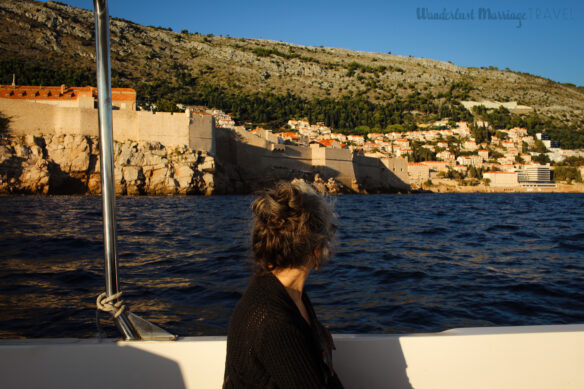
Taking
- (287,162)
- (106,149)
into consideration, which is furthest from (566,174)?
(106,149)

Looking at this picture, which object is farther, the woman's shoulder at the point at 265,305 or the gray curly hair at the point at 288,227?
the gray curly hair at the point at 288,227

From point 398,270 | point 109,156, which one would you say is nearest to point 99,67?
point 109,156

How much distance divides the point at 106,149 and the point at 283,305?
839 millimetres

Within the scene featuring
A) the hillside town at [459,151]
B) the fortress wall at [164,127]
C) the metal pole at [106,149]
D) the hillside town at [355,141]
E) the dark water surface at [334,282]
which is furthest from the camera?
the hillside town at [459,151]

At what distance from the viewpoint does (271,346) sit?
81 cm

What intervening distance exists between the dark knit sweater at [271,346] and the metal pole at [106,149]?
0.58 meters

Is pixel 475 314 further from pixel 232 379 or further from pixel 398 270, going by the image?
pixel 232 379

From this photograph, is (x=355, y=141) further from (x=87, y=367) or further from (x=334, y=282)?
(x=87, y=367)

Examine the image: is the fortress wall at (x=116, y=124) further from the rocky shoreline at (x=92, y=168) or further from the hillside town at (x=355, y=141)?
the rocky shoreline at (x=92, y=168)

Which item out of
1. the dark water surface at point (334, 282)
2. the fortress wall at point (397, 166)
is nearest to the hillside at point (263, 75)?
the fortress wall at point (397, 166)

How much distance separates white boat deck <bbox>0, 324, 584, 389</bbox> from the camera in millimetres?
1203

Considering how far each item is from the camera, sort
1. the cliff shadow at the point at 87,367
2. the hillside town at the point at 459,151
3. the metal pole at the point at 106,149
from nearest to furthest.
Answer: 1. the cliff shadow at the point at 87,367
2. the metal pole at the point at 106,149
3. the hillside town at the point at 459,151

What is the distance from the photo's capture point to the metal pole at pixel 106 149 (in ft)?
4.24

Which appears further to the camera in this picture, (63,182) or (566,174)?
(566,174)
